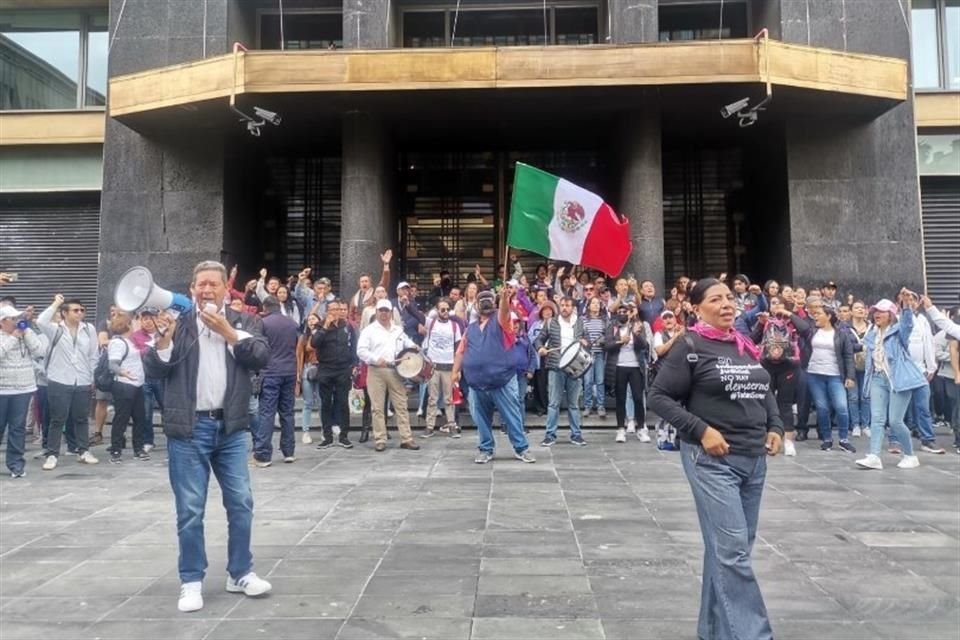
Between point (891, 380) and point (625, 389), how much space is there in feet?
11.4

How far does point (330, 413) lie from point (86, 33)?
1276 cm

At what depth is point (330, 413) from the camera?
10.7m

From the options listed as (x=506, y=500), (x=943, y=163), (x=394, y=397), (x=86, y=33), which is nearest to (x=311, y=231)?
(x=86, y=33)

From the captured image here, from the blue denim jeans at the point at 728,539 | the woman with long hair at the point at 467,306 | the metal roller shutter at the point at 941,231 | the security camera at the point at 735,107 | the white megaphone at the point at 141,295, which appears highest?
the security camera at the point at 735,107

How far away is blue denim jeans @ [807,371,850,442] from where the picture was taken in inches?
402

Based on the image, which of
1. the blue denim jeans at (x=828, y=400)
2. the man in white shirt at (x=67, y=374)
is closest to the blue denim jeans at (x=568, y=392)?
the blue denim jeans at (x=828, y=400)

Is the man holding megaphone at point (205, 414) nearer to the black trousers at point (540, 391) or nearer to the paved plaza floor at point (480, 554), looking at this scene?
the paved plaza floor at point (480, 554)

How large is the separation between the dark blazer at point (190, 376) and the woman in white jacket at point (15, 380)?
5.65 metres

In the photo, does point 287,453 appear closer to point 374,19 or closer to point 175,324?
point 175,324

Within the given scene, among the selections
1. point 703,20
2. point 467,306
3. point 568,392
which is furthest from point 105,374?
point 703,20

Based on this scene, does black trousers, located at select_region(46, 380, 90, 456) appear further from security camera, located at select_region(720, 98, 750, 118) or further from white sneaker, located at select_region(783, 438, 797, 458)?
security camera, located at select_region(720, 98, 750, 118)

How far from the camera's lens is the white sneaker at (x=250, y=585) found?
465cm

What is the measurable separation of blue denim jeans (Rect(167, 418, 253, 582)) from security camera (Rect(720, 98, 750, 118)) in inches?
454

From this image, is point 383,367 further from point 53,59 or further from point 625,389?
point 53,59
